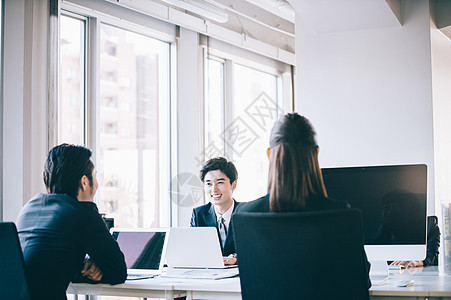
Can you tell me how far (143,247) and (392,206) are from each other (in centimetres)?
136

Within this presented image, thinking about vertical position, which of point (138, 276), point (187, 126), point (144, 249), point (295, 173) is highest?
point (187, 126)

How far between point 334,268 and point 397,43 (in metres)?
3.63

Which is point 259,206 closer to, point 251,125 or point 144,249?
point 144,249

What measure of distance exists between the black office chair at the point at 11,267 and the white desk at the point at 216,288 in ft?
1.42

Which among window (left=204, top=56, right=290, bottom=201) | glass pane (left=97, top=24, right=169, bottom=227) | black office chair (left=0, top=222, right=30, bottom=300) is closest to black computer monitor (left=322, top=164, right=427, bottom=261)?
black office chair (left=0, top=222, right=30, bottom=300)

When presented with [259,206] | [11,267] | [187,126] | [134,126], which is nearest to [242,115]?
[187,126]

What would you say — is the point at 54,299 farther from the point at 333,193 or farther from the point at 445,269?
the point at 445,269

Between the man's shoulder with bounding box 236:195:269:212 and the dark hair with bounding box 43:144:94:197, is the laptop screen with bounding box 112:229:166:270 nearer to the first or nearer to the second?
the dark hair with bounding box 43:144:94:197

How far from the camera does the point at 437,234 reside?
3.70 m

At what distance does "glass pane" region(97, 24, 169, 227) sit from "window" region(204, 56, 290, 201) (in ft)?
1.92

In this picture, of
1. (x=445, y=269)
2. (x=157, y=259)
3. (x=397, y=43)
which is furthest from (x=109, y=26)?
(x=445, y=269)

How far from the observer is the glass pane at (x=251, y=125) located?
294 inches

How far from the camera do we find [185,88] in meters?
6.26

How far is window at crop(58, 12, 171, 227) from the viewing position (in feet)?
17.1
